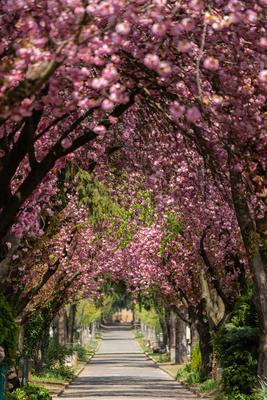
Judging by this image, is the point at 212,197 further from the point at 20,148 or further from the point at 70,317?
the point at 70,317

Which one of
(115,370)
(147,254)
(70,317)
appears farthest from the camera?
(70,317)

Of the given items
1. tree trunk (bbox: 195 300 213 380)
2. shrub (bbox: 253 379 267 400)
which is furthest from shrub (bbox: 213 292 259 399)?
tree trunk (bbox: 195 300 213 380)

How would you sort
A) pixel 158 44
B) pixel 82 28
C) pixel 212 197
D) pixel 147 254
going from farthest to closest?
pixel 147 254, pixel 212 197, pixel 158 44, pixel 82 28

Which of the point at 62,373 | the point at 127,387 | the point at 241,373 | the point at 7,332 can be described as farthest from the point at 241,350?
the point at 62,373

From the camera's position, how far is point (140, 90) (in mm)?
12391

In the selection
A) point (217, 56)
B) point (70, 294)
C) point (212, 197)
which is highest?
point (217, 56)

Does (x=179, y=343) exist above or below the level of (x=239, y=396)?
below

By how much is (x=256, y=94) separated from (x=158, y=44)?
2.09m

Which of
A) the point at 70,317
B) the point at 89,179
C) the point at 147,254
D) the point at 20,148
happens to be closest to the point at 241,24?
the point at 20,148

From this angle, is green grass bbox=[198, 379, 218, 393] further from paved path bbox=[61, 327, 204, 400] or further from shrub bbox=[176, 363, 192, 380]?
shrub bbox=[176, 363, 192, 380]

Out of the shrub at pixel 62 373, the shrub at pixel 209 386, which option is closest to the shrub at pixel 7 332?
the shrub at pixel 209 386

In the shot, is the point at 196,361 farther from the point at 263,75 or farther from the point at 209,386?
the point at 263,75

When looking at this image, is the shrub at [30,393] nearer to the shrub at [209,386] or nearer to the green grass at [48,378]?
the shrub at [209,386]

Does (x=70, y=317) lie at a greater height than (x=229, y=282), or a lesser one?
lesser
